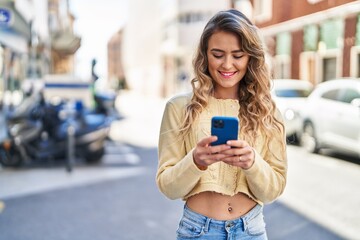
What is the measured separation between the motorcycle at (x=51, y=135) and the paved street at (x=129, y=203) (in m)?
0.25

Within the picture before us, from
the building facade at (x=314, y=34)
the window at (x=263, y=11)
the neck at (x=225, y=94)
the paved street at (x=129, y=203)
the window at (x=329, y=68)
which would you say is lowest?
the paved street at (x=129, y=203)

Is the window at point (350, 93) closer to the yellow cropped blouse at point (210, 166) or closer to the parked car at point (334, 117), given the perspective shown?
the parked car at point (334, 117)

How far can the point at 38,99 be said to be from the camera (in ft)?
30.3

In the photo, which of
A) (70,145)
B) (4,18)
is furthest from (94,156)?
(4,18)

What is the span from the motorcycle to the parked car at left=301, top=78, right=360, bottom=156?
348 centimetres

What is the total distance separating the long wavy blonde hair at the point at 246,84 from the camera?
5.58ft

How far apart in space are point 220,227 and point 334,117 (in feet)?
15.5

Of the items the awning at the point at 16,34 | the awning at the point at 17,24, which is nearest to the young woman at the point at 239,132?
the awning at the point at 17,24

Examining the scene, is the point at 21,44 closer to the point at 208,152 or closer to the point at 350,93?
the point at 350,93

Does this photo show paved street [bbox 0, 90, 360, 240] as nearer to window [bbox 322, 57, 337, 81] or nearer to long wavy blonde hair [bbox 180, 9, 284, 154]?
window [bbox 322, 57, 337, 81]

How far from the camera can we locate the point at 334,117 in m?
6.17

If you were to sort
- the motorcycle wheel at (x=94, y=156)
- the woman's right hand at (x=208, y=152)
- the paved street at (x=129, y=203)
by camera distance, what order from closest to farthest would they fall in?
the woman's right hand at (x=208, y=152) → the paved street at (x=129, y=203) → the motorcycle wheel at (x=94, y=156)

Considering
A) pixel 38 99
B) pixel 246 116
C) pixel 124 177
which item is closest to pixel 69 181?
pixel 124 177

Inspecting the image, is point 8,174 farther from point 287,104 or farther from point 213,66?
point 213,66
